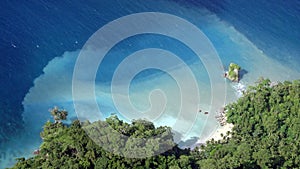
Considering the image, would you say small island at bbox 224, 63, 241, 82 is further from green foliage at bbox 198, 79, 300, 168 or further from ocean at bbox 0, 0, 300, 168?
green foliage at bbox 198, 79, 300, 168

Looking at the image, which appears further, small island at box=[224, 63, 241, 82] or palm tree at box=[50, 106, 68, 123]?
small island at box=[224, 63, 241, 82]

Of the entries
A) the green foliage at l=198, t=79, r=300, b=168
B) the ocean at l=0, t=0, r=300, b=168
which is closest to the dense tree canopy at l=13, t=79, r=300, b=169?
the green foliage at l=198, t=79, r=300, b=168

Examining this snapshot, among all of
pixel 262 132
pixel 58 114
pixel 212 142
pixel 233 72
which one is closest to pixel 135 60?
pixel 233 72

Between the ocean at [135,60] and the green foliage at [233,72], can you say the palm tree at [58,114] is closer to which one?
the ocean at [135,60]

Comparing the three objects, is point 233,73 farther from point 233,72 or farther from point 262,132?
point 262,132

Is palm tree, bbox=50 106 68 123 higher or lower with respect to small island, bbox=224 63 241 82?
lower

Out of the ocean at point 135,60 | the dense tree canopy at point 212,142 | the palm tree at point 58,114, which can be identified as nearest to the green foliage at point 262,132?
the dense tree canopy at point 212,142
